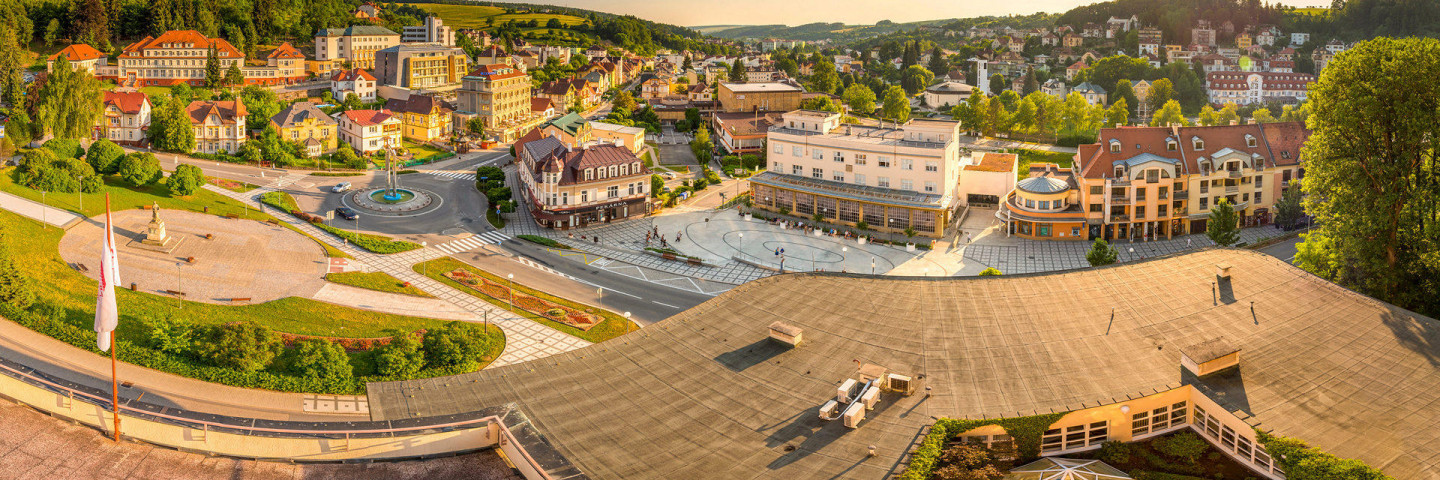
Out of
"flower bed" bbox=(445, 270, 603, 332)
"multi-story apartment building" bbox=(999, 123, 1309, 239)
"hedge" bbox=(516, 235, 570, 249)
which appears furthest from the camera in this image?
"multi-story apartment building" bbox=(999, 123, 1309, 239)

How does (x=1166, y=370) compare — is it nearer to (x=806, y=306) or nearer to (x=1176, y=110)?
(x=806, y=306)

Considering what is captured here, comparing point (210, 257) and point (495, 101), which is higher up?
point (495, 101)

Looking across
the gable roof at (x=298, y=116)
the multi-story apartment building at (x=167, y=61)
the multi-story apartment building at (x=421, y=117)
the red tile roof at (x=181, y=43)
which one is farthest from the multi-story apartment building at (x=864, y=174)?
the red tile roof at (x=181, y=43)

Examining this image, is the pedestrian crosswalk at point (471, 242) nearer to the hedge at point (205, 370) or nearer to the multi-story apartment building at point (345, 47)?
the hedge at point (205, 370)

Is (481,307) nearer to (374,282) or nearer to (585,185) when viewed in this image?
(374,282)

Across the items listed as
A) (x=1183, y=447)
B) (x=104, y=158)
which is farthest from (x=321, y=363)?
(x=104, y=158)

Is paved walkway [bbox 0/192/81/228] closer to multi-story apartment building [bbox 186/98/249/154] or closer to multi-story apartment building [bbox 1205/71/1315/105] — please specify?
multi-story apartment building [bbox 186/98/249/154]

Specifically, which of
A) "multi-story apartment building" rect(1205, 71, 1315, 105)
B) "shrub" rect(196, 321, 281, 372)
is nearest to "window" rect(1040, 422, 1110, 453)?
"shrub" rect(196, 321, 281, 372)

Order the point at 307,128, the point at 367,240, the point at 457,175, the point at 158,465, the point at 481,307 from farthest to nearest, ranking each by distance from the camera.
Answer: the point at 307,128
the point at 457,175
the point at 367,240
the point at 481,307
the point at 158,465
